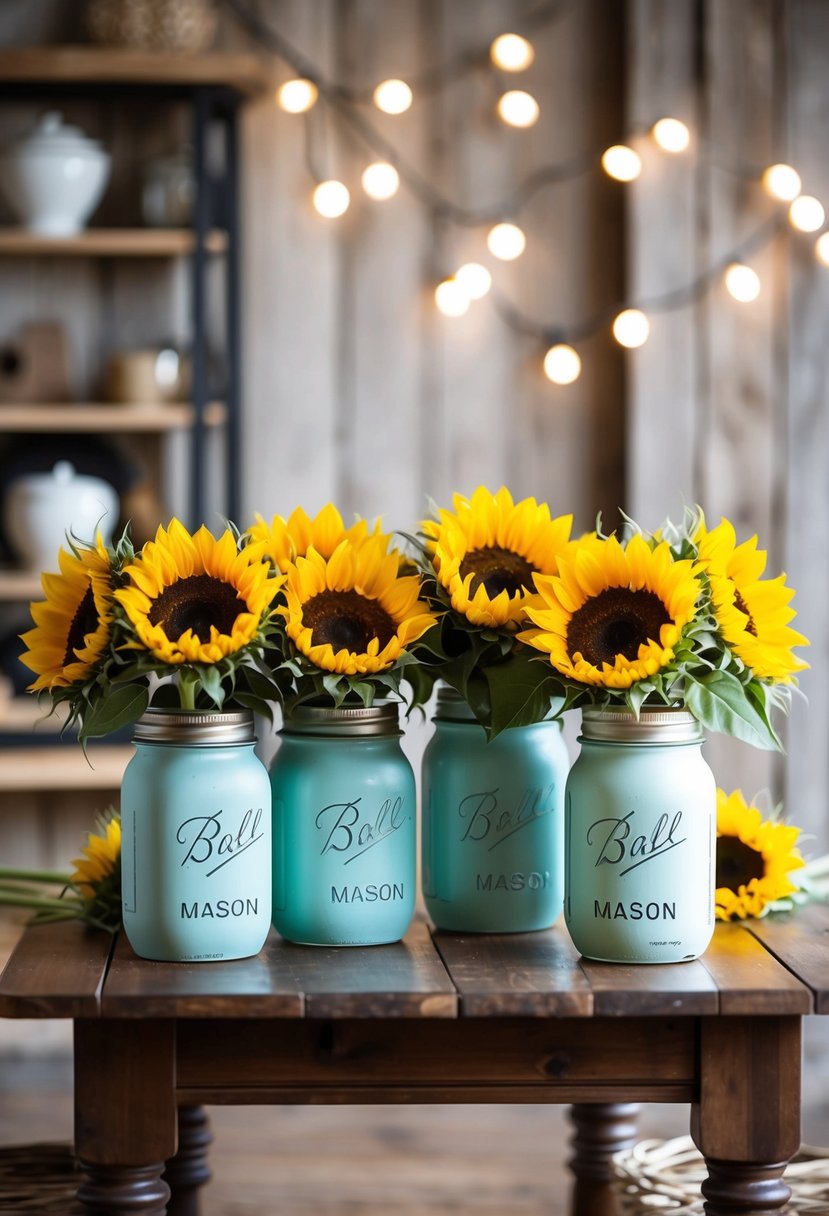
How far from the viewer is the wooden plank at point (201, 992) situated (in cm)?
103

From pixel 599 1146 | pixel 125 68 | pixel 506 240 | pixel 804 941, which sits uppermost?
pixel 125 68

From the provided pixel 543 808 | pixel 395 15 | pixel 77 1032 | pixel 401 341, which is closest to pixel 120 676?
pixel 77 1032

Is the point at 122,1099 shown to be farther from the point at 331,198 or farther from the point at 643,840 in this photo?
the point at 331,198

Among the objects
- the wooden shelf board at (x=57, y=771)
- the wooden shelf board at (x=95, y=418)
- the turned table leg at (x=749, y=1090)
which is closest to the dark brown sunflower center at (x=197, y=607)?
the turned table leg at (x=749, y=1090)

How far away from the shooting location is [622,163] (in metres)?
2.86

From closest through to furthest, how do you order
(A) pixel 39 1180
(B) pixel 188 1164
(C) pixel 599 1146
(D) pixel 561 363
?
1. (A) pixel 39 1180
2. (B) pixel 188 1164
3. (C) pixel 599 1146
4. (D) pixel 561 363

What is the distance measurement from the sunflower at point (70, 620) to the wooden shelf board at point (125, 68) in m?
1.69

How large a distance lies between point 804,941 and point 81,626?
63 cm

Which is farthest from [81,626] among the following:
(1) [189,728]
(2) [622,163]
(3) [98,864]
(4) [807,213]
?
(4) [807,213]

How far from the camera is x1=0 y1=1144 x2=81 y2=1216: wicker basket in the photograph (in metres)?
1.36

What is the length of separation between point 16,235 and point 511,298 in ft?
3.12

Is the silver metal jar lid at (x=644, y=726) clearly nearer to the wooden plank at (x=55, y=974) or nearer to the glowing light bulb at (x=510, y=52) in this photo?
the wooden plank at (x=55, y=974)

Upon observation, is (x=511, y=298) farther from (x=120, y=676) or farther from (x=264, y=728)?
(x=120, y=676)

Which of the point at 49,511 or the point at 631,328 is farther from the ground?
the point at 631,328
